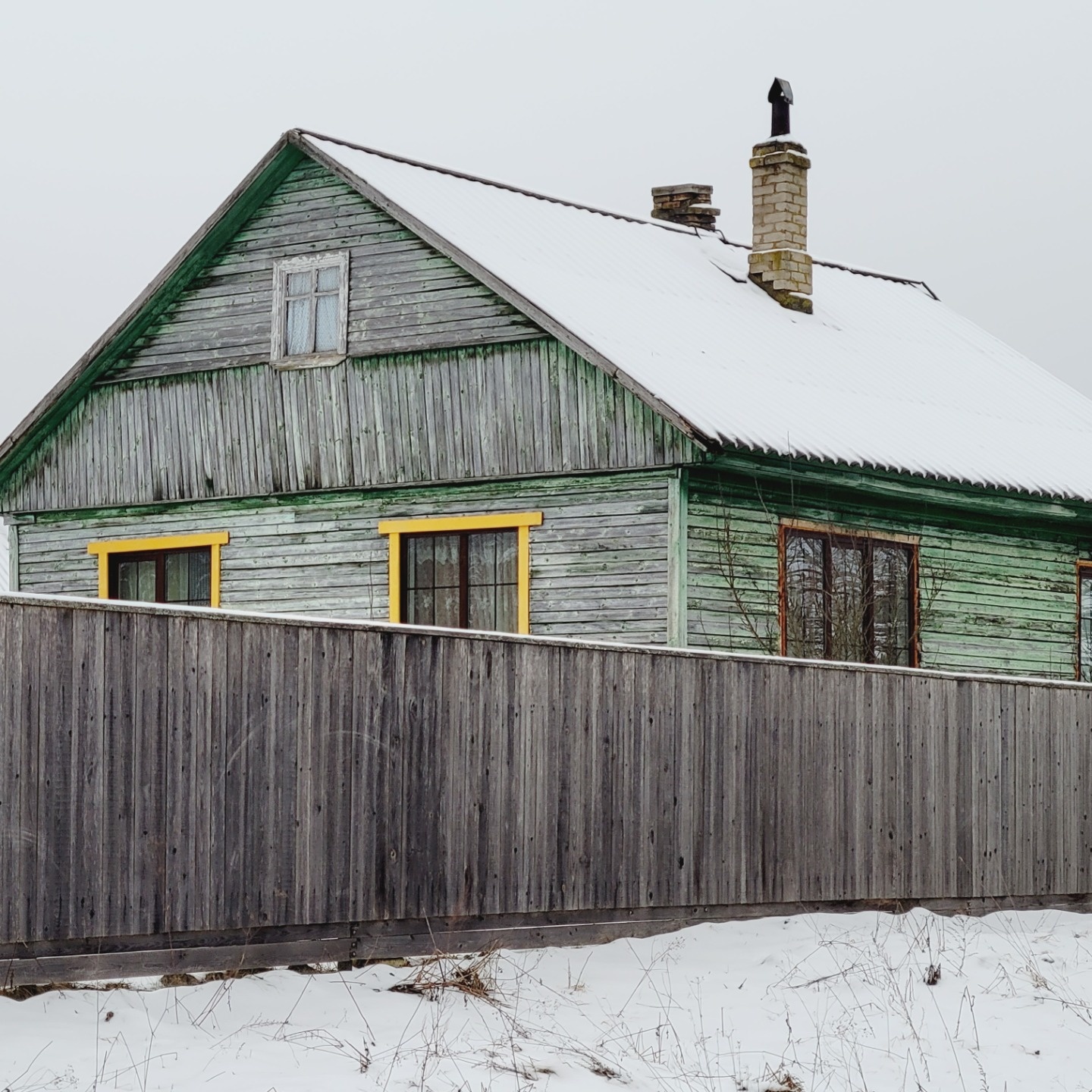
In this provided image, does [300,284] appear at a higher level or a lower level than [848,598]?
higher

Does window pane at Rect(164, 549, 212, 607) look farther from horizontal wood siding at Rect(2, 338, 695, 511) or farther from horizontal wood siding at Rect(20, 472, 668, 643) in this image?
horizontal wood siding at Rect(2, 338, 695, 511)

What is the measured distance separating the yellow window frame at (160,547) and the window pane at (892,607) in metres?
6.36

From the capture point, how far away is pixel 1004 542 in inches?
765

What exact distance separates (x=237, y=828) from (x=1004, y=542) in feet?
39.6

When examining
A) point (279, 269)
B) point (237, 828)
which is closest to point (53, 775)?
point (237, 828)

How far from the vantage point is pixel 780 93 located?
70.6 feet

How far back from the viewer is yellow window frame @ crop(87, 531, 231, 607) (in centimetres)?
1898

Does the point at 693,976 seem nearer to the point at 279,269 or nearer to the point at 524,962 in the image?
the point at 524,962

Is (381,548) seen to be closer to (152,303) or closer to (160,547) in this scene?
(160,547)

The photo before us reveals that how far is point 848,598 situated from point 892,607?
0.85 metres

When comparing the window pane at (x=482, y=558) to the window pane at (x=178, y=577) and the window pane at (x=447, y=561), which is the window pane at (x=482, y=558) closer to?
the window pane at (x=447, y=561)

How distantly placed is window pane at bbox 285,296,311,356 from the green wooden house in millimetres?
42

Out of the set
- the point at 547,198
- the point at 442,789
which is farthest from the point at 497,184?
the point at 442,789

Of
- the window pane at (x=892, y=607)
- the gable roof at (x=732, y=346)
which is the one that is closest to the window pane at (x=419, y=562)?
the gable roof at (x=732, y=346)
